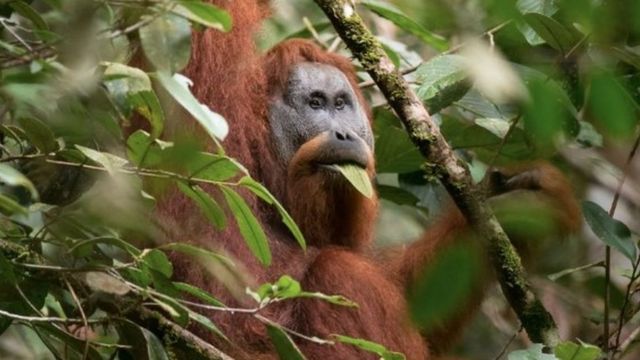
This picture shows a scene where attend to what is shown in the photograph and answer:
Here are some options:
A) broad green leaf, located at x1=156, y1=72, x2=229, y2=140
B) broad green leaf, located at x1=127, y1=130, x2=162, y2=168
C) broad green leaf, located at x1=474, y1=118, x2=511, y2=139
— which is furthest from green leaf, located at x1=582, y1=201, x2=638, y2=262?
broad green leaf, located at x1=156, y1=72, x2=229, y2=140

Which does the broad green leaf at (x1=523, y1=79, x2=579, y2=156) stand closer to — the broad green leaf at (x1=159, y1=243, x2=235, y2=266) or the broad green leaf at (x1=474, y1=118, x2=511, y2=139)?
the broad green leaf at (x1=159, y1=243, x2=235, y2=266)

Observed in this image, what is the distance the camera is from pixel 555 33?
101 inches

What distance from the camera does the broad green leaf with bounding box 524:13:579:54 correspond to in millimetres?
2502

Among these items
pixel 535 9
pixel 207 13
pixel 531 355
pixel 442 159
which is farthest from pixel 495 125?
pixel 207 13

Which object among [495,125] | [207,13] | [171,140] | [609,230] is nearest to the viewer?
[207,13]

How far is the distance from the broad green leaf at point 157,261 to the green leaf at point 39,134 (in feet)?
1.16

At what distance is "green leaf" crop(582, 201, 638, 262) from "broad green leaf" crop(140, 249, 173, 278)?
1347 mm

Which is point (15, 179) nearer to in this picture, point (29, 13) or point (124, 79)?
point (124, 79)

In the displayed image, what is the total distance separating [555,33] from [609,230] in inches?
38.6

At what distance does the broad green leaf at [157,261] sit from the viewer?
2730 mm

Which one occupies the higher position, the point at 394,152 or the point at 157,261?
the point at 157,261

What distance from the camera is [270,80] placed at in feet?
14.3

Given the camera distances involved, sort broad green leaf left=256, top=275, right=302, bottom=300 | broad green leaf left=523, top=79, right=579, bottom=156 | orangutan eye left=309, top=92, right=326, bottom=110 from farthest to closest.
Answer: orangutan eye left=309, top=92, right=326, bottom=110
broad green leaf left=256, top=275, right=302, bottom=300
broad green leaf left=523, top=79, right=579, bottom=156

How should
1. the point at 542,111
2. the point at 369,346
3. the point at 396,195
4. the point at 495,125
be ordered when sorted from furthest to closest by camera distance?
1. the point at 396,195
2. the point at 495,125
3. the point at 369,346
4. the point at 542,111
